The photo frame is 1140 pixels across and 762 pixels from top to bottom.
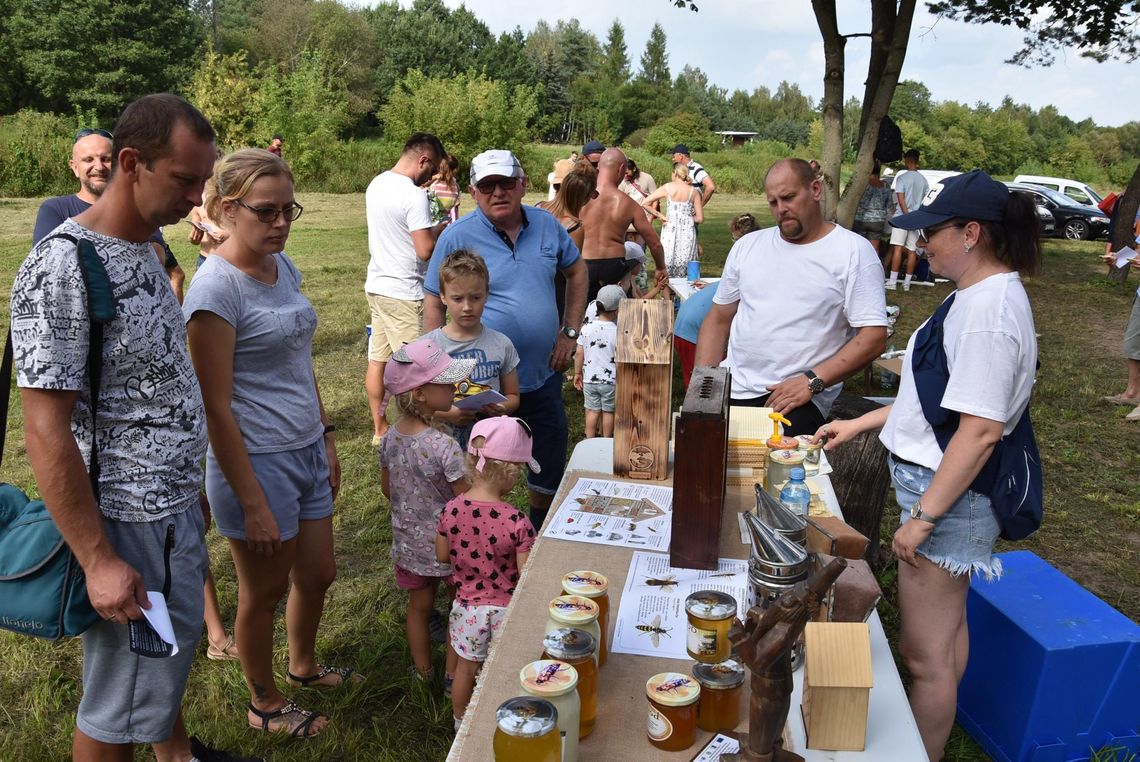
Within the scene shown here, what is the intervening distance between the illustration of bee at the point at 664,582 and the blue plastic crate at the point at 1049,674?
50.2 inches

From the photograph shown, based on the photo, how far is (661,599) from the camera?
1858mm

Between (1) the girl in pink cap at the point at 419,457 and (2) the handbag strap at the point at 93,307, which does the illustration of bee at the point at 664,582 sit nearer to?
(1) the girl in pink cap at the point at 419,457

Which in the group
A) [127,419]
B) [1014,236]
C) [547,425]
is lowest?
[547,425]

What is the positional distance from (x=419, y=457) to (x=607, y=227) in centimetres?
362

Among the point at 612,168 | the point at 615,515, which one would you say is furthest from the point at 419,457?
the point at 612,168

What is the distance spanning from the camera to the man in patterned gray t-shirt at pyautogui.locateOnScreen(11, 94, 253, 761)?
1.51m

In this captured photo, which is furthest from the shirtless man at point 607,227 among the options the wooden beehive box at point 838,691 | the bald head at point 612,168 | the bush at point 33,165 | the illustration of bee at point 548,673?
the bush at point 33,165

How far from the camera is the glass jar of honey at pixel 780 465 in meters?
2.25

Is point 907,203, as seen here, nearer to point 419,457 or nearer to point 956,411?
point 956,411

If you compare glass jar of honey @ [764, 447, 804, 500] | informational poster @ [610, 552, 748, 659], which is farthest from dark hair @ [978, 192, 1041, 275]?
informational poster @ [610, 552, 748, 659]

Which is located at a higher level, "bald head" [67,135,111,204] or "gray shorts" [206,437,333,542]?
"bald head" [67,135,111,204]

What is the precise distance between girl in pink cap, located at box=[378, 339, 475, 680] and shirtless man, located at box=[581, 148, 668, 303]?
3.25 m

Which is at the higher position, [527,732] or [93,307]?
[93,307]

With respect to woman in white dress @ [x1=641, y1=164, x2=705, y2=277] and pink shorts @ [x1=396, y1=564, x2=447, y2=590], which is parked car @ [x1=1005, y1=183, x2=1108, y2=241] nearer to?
woman in white dress @ [x1=641, y1=164, x2=705, y2=277]
